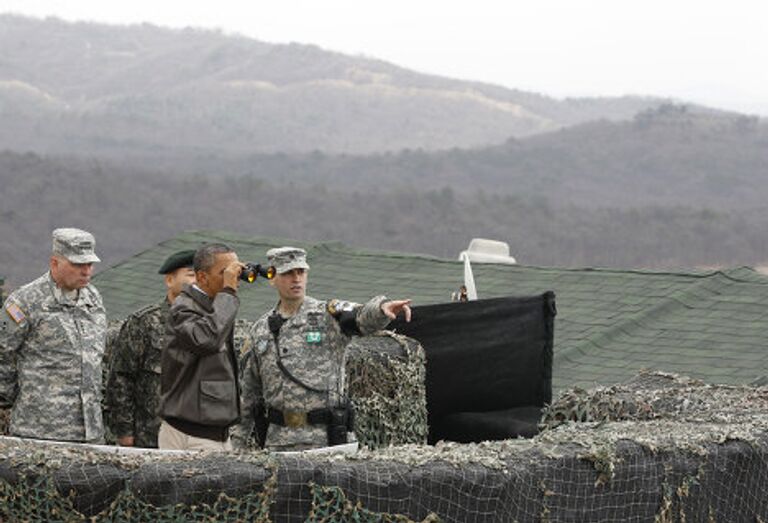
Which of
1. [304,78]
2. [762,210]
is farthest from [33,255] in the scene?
[304,78]

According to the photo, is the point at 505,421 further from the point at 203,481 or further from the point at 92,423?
the point at 203,481

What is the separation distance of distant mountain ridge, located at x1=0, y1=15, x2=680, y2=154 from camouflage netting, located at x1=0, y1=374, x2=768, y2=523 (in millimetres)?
121449

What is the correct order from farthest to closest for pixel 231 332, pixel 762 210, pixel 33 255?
pixel 762 210 → pixel 33 255 → pixel 231 332

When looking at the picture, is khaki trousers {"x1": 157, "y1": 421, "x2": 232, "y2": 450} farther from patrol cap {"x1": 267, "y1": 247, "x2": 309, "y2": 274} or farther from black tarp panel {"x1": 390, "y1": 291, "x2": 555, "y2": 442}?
black tarp panel {"x1": 390, "y1": 291, "x2": 555, "y2": 442}

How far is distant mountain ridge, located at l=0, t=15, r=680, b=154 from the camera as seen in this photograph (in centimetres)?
14225

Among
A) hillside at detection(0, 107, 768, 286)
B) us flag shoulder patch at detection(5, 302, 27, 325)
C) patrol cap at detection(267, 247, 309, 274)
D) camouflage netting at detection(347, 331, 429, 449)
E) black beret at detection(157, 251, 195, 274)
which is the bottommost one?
hillside at detection(0, 107, 768, 286)

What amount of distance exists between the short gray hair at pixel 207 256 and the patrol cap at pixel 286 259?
1.57ft

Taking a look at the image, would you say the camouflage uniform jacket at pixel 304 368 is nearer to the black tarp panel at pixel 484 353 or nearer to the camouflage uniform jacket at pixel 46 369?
the camouflage uniform jacket at pixel 46 369

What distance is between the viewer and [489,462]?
777cm

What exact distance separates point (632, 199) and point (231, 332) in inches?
4260

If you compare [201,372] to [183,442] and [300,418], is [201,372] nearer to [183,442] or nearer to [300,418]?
[183,442]

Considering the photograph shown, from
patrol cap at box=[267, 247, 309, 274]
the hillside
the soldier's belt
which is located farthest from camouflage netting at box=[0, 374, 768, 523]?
the hillside

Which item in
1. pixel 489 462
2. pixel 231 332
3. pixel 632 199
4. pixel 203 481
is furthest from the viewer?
pixel 632 199

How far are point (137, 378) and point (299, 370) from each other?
1118mm
